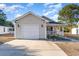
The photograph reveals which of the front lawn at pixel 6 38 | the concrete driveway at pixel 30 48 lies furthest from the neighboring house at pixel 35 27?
the concrete driveway at pixel 30 48

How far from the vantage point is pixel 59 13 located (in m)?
10.1

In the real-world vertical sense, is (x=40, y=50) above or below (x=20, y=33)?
below

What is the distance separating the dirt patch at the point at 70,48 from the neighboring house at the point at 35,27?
2.19 feet

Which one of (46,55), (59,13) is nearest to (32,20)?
(59,13)

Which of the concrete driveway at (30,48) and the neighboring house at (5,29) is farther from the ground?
the neighboring house at (5,29)

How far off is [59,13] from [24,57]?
2.92m

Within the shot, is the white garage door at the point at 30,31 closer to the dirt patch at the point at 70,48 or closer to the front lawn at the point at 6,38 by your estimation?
the front lawn at the point at 6,38

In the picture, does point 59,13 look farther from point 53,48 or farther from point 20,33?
point 20,33

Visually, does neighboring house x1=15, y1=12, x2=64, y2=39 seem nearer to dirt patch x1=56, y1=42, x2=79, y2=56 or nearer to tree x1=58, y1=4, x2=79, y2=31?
tree x1=58, y1=4, x2=79, y2=31

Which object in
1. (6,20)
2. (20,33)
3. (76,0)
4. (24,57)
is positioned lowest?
(24,57)

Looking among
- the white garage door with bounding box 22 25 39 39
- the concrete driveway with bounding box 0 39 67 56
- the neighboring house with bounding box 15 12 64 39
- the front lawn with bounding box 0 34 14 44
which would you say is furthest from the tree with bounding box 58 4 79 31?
the front lawn with bounding box 0 34 14 44

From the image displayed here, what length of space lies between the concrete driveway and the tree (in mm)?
1323

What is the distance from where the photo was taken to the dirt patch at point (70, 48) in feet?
29.3

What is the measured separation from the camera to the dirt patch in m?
8.95
